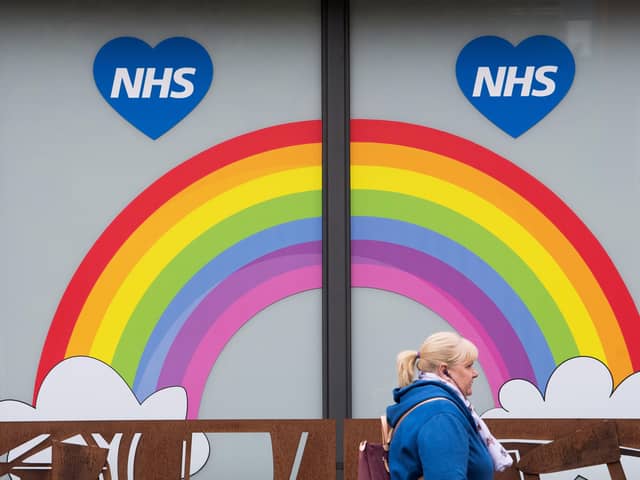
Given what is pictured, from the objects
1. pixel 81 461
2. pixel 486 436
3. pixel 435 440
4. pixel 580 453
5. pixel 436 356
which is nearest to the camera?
pixel 435 440

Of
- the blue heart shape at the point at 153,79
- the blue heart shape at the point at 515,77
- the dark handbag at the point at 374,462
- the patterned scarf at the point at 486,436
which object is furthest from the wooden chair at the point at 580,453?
the blue heart shape at the point at 153,79

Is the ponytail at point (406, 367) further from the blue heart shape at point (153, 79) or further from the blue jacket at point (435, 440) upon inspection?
the blue heart shape at point (153, 79)

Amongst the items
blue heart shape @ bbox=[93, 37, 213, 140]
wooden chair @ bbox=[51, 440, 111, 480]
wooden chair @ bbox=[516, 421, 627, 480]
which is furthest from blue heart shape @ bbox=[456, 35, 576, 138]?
wooden chair @ bbox=[51, 440, 111, 480]

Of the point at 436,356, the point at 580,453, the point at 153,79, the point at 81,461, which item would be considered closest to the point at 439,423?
the point at 436,356

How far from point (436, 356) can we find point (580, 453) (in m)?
1.55

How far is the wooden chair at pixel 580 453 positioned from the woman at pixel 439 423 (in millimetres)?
1054

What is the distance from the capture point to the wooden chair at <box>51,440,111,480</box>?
482 centimetres

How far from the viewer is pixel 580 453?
17.3 feet

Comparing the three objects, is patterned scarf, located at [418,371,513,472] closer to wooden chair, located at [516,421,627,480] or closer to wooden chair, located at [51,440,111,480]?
wooden chair, located at [516,421,627,480]

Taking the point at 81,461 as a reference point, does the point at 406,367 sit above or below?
above

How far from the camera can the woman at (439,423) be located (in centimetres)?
379

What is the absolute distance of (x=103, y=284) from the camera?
6406mm

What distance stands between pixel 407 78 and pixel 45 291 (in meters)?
2.53

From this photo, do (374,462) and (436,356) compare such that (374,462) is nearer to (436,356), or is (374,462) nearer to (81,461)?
(436,356)
